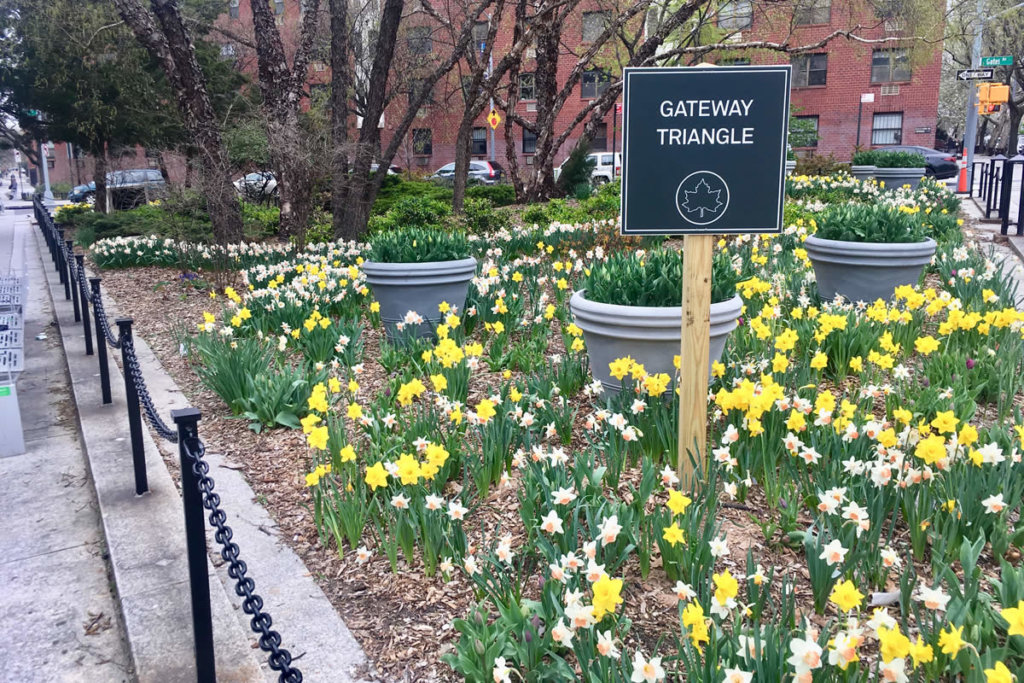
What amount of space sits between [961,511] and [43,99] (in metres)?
22.4

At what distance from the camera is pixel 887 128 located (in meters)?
41.5

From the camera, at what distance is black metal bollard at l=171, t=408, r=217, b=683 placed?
247cm

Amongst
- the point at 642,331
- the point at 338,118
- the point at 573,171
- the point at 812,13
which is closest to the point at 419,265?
the point at 642,331

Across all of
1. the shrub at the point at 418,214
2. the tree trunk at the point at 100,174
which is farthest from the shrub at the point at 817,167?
the tree trunk at the point at 100,174

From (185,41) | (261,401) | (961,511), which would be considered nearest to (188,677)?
(261,401)

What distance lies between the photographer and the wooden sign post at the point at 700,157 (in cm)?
342

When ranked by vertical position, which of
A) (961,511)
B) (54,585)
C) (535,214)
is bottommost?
(54,585)

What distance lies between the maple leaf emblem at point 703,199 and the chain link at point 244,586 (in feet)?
7.18

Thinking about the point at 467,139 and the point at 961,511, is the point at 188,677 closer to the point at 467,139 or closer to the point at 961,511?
the point at 961,511

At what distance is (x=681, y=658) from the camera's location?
2295mm

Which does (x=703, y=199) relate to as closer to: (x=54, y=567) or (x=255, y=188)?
(x=54, y=567)

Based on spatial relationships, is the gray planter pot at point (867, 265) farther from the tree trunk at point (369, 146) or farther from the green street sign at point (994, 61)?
the green street sign at point (994, 61)

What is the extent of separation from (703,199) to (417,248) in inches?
152

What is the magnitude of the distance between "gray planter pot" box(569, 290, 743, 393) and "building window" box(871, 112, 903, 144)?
42.0m
